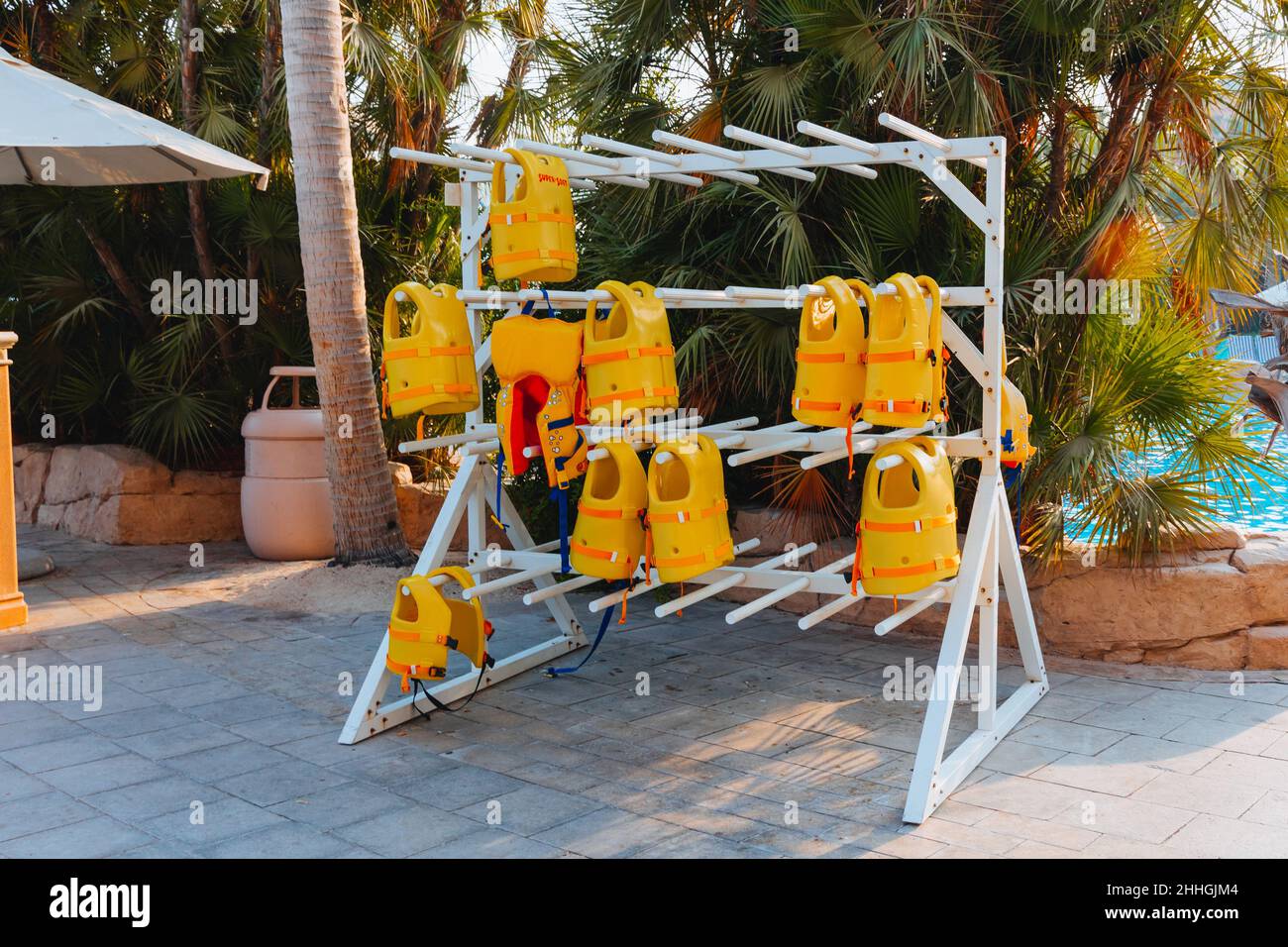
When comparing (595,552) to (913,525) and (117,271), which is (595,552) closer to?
(913,525)

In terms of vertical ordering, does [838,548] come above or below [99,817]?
above

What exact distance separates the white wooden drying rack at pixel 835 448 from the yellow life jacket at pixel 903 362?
0.09m

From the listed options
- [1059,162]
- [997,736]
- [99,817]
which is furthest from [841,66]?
[99,817]

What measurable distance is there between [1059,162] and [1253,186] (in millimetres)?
1027

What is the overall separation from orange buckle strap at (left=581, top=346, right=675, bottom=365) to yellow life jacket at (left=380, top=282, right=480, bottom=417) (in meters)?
0.58

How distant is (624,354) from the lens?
4008 mm

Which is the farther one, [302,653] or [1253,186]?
[1253,186]

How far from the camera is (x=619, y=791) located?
3.93 metres

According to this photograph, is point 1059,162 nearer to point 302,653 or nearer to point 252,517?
point 302,653

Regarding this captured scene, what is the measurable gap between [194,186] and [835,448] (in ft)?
18.7

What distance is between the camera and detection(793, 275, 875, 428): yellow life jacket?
150 inches
